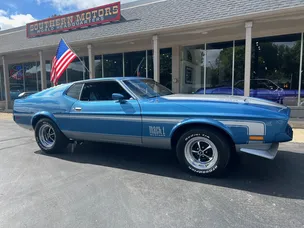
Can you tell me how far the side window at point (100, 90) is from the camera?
15.7 feet

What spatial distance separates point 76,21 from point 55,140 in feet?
30.6

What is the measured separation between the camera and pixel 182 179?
379 cm

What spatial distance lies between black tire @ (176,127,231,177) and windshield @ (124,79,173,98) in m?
1.20

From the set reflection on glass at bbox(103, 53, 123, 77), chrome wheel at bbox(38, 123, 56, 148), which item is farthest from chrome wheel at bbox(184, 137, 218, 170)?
reflection on glass at bbox(103, 53, 123, 77)

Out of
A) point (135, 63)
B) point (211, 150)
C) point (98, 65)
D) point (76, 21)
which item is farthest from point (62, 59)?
point (211, 150)

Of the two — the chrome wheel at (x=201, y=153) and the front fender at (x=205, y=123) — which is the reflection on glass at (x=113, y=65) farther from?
the chrome wheel at (x=201, y=153)

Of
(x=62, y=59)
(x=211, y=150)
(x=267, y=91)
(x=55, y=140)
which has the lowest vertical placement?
(x=55, y=140)

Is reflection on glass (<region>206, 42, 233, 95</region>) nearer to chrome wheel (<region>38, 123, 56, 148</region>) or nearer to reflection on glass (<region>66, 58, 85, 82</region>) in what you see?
chrome wheel (<region>38, 123, 56, 148</region>)

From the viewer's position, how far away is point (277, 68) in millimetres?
10719

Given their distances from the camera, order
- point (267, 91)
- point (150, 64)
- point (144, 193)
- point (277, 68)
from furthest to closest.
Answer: point (150, 64)
point (267, 91)
point (277, 68)
point (144, 193)

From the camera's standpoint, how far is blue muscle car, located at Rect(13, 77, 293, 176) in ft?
11.4

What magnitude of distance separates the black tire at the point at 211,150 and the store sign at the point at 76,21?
905cm

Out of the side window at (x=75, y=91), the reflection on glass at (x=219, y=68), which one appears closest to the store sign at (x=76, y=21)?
the reflection on glass at (x=219, y=68)

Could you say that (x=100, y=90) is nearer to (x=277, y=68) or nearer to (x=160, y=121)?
(x=160, y=121)
